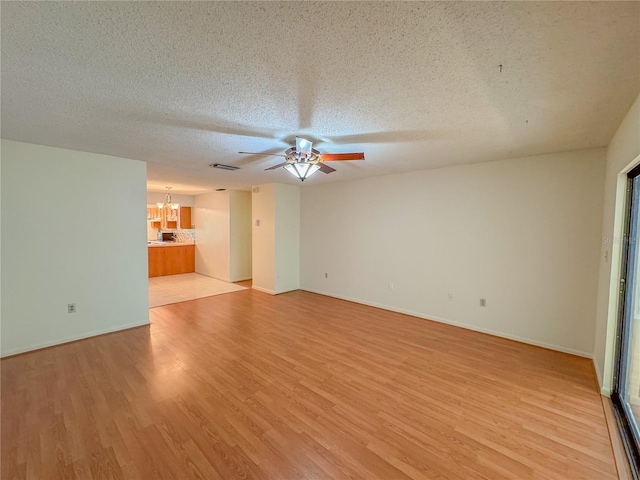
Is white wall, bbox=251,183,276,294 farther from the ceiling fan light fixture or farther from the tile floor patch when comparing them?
the ceiling fan light fixture

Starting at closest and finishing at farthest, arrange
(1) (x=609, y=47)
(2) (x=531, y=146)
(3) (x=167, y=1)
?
(3) (x=167, y=1)
(1) (x=609, y=47)
(2) (x=531, y=146)

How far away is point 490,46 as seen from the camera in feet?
4.35

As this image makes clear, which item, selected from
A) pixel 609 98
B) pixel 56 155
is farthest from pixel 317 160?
pixel 56 155

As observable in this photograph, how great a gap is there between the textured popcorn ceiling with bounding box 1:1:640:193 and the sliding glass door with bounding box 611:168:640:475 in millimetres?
825

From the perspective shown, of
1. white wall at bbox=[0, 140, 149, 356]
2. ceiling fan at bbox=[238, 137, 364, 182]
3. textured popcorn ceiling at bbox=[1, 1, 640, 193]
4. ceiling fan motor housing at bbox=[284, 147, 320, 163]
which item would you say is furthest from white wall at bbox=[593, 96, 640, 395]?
white wall at bbox=[0, 140, 149, 356]

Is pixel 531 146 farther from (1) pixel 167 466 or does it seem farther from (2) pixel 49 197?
(2) pixel 49 197

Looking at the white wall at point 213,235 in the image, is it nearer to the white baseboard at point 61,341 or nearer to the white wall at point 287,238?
the white wall at point 287,238

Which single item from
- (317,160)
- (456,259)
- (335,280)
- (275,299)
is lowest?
(275,299)

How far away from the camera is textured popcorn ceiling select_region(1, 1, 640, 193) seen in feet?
3.78

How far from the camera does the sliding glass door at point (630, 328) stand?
6.70 feet

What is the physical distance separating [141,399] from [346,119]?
296cm

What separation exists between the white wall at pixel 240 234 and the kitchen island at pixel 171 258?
2.03 meters

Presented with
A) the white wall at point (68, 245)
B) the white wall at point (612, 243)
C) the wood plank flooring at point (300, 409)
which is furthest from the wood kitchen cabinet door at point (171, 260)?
the white wall at point (612, 243)

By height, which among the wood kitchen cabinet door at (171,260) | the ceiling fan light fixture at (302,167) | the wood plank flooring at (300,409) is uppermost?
the ceiling fan light fixture at (302,167)
